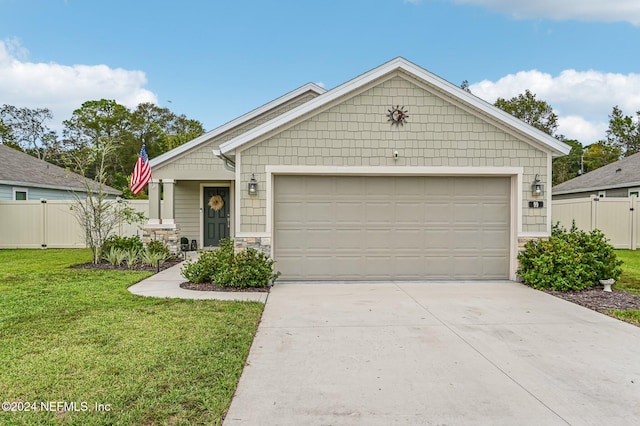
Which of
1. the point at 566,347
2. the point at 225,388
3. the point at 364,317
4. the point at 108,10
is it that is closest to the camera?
the point at 225,388

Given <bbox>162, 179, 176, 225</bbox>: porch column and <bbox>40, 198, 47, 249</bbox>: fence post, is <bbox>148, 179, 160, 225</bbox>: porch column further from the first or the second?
<bbox>40, 198, 47, 249</bbox>: fence post

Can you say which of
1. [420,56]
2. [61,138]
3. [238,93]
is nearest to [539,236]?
[420,56]

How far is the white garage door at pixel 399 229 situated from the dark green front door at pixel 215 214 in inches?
273

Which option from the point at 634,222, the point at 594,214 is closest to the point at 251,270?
the point at 594,214

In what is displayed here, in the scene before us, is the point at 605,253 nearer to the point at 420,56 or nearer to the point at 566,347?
the point at 566,347

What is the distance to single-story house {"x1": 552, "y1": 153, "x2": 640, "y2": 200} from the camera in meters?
16.8

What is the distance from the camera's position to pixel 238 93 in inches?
827

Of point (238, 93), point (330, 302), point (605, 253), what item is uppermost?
point (238, 93)

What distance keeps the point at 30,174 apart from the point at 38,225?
14.2 ft

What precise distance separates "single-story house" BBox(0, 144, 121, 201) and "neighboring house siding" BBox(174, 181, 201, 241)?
11.0 feet

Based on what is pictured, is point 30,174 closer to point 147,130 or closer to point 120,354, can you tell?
point 120,354

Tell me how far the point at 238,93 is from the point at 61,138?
25578 millimetres

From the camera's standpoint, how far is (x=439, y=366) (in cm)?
379

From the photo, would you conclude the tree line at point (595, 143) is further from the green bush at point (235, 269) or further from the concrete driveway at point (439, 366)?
the concrete driveway at point (439, 366)
